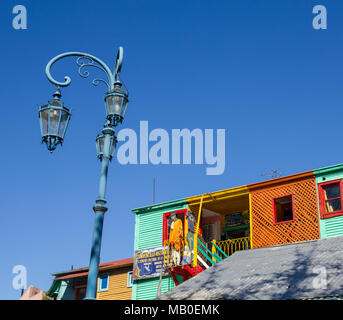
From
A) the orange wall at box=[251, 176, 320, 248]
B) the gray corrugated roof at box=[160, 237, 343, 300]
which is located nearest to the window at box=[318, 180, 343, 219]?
the orange wall at box=[251, 176, 320, 248]

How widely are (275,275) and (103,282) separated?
16.5 meters

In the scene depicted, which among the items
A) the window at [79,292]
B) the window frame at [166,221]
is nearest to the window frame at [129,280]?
the window at [79,292]

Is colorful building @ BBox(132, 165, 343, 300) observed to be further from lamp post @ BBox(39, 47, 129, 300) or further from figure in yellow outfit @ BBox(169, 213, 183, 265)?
lamp post @ BBox(39, 47, 129, 300)

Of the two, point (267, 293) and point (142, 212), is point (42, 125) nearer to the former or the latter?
point (267, 293)

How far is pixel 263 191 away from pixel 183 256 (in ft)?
14.3

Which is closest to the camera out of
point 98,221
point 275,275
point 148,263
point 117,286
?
point 98,221

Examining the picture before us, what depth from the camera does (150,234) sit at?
86.1ft

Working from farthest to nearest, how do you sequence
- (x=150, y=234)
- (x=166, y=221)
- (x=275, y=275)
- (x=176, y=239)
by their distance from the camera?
1. (x=150, y=234)
2. (x=166, y=221)
3. (x=176, y=239)
4. (x=275, y=275)

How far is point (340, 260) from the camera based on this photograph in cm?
1769

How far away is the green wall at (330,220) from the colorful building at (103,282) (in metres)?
12.5

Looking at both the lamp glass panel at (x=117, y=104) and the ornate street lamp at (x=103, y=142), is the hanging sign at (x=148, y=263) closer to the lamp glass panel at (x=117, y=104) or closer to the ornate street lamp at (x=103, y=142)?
the ornate street lamp at (x=103, y=142)

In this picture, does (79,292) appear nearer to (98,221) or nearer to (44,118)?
(44,118)

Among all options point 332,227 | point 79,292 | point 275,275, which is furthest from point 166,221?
point 79,292
